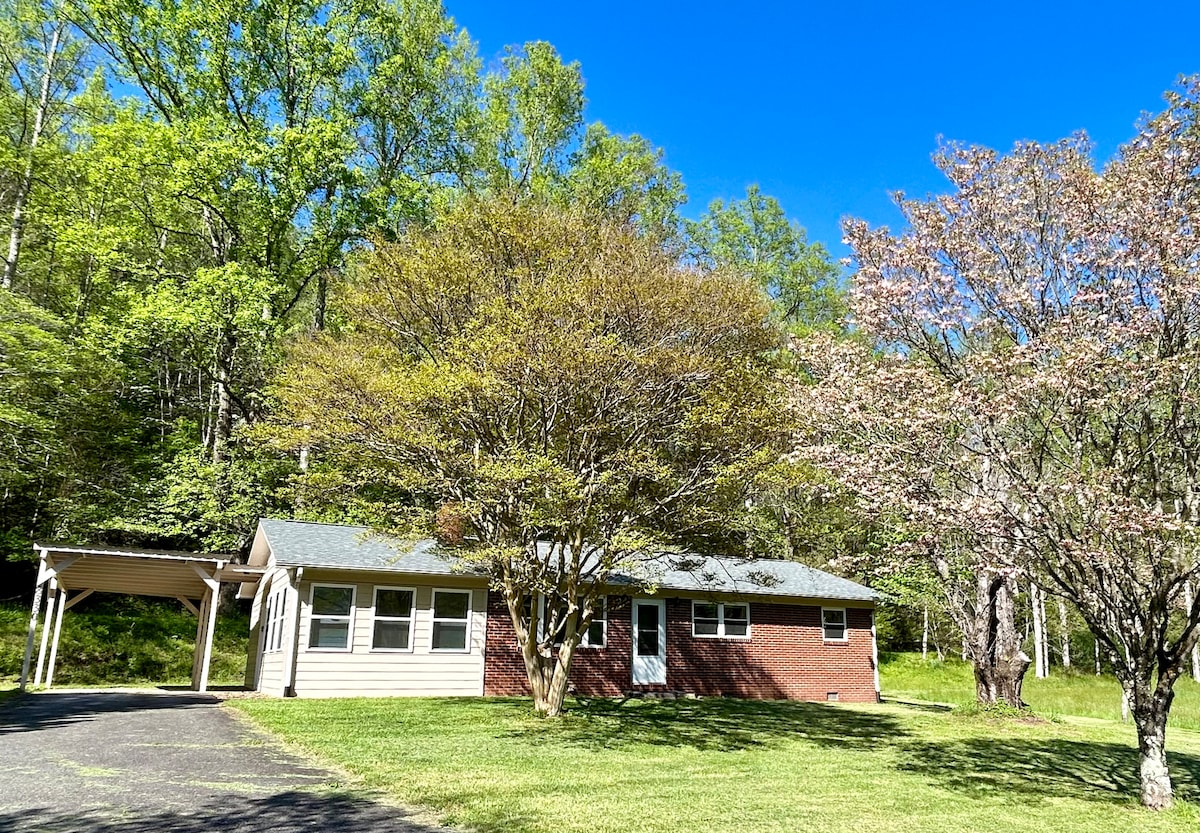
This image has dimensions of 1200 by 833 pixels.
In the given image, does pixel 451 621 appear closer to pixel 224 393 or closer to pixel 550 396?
pixel 550 396

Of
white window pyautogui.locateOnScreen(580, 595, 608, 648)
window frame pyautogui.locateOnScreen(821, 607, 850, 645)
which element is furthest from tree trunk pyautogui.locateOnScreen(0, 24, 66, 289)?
window frame pyautogui.locateOnScreen(821, 607, 850, 645)

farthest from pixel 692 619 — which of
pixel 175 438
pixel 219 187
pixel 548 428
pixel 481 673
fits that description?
pixel 219 187

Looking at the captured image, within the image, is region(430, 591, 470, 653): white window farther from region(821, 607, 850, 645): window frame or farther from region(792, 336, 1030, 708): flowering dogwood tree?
region(821, 607, 850, 645): window frame

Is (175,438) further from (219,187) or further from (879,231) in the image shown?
(879,231)

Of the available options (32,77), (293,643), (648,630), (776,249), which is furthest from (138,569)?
(776,249)

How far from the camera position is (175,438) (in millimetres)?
24391

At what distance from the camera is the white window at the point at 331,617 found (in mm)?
15766

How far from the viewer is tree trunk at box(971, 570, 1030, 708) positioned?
16641mm

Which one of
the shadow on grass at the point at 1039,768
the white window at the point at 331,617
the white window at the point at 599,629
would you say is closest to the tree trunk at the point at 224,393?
the white window at the point at 331,617

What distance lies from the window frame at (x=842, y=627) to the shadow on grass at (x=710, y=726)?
11.5ft

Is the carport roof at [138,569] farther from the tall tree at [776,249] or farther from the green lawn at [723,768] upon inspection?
the tall tree at [776,249]

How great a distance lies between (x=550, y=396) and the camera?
40.1 feet

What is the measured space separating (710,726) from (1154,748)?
6549mm

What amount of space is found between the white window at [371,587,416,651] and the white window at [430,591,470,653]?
0.52 metres
